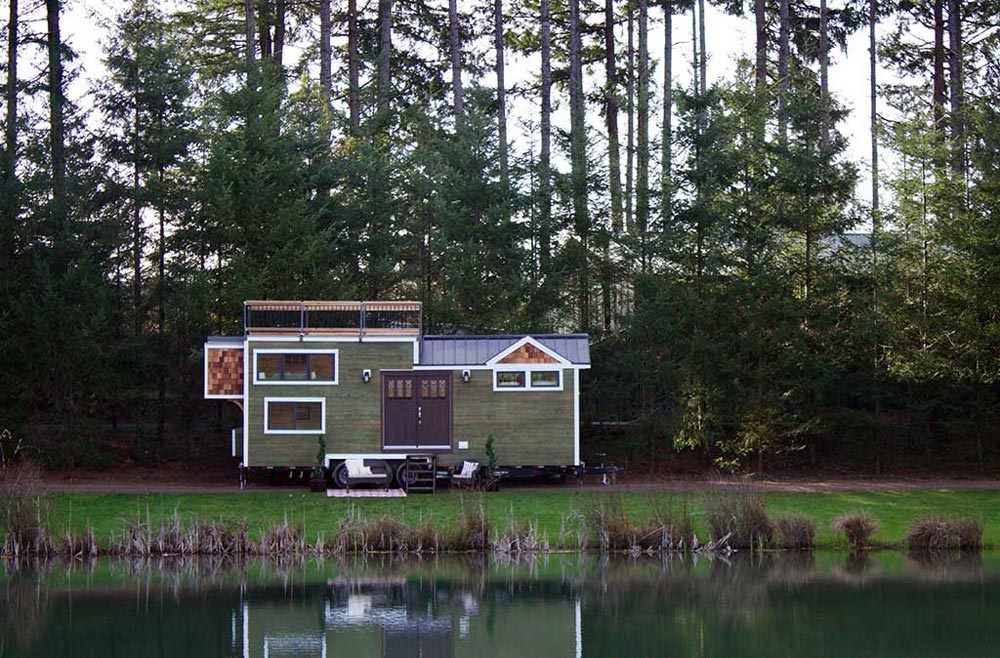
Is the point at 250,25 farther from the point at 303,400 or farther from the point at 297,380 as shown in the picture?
the point at 303,400

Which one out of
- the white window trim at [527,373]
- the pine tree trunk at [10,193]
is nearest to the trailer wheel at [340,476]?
the white window trim at [527,373]

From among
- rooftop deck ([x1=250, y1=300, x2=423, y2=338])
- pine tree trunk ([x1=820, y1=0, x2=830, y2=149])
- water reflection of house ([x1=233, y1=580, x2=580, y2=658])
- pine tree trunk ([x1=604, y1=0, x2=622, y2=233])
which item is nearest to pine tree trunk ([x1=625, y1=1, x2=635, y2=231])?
pine tree trunk ([x1=604, y1=0, x2=622, y2=233])

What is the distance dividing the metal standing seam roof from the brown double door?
0.35m

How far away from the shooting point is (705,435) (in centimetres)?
2914

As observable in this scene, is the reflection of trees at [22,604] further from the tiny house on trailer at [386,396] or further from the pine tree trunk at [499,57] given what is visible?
the pine tree trunk at [499,57]

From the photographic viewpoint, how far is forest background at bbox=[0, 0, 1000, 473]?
2886cm

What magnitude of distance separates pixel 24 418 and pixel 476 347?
9.71 meters

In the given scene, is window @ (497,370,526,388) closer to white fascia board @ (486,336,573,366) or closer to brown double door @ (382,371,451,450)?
white fascia board @ (486,336,573,366)

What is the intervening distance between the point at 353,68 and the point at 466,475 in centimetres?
1504

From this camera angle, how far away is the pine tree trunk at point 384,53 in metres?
37.1

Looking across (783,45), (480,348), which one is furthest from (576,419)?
(783,45)

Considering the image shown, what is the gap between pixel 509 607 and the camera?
1734cm

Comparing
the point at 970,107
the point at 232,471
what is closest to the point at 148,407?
the point at 232,471

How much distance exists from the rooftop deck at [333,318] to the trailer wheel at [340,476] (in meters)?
2.59
